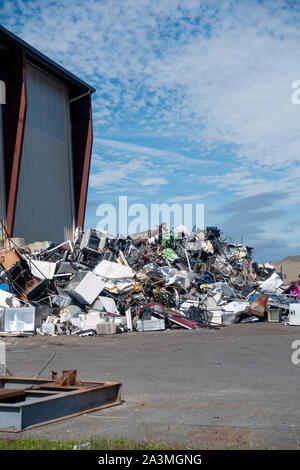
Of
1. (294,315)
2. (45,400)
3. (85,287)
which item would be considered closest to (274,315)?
(294,315)

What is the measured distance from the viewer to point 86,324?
18000mm

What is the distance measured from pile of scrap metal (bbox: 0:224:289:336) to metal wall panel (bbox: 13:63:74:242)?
481 centimetres

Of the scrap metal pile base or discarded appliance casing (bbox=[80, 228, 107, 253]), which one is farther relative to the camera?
discarded appliance casing (bbox=[80, 228, 107, 253])

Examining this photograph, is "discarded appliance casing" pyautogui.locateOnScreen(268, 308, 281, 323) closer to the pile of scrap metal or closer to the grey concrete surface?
the pile of scrap metal

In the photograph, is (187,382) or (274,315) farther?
(274,315)

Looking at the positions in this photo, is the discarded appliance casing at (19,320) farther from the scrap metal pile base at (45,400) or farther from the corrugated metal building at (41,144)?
the scrap metal pile base at (45,400)

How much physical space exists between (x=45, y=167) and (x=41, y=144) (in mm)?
1218

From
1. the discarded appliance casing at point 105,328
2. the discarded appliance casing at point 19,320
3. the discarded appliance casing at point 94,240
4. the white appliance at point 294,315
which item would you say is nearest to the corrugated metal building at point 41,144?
the discarded appliance casing at point 94,240

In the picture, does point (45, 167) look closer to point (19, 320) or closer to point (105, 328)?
point (19, 320)

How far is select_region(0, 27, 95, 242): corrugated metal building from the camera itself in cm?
2489

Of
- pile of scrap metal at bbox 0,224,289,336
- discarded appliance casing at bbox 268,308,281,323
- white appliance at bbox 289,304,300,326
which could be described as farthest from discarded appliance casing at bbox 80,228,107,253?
white appliance at bbox 289,304,300,326

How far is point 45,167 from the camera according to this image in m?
29.0
